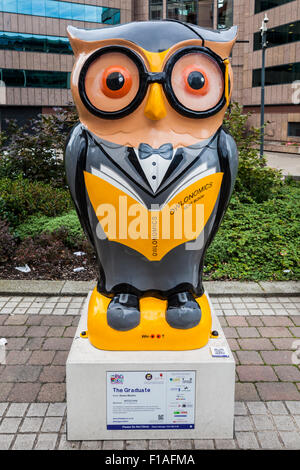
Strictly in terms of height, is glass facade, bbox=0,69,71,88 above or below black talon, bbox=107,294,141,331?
above

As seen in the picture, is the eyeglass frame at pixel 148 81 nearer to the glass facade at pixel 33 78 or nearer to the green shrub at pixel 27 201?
the green shrub at pixel 27 201

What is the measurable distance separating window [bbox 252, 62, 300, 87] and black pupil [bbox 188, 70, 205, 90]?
25.3m

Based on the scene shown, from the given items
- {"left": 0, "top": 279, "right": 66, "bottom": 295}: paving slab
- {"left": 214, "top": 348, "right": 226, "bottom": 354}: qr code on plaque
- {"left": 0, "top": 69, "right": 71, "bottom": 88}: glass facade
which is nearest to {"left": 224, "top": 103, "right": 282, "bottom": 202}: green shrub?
{"left": 0, "top": 279, "right": 66, "bottom": 295}: paving slab

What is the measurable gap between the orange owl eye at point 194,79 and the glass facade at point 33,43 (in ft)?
91.0

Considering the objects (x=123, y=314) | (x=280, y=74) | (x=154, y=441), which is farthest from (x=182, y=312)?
(x=280, y=74)

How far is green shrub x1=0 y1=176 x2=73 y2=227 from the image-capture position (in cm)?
636

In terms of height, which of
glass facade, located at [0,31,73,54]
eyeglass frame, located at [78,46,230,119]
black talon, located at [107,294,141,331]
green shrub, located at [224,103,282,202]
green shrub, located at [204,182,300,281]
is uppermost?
glass facade, located at [0,31,73,54]

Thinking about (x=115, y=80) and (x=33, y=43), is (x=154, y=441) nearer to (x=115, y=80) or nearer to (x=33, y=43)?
(x=115, y=80)

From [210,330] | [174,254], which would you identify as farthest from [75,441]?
[174,254]

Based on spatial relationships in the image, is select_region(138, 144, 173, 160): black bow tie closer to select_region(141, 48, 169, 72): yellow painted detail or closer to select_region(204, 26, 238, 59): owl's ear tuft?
select_region(141, 48, 169, 72): yellow painted detail

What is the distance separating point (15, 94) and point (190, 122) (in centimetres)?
2838

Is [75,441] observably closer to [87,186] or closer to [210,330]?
[210,330]

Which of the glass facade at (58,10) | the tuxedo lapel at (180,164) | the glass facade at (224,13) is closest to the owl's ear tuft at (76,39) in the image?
Result: the tuxedo lapel at (180,164)

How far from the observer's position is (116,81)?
2449 mm
